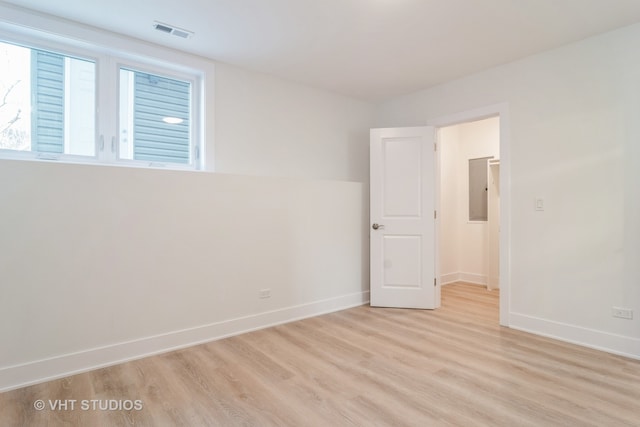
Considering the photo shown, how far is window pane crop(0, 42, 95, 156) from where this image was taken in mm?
2441

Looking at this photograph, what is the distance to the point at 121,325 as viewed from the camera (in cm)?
257

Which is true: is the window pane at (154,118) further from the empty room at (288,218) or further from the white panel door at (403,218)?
the white panel door at (403,218)

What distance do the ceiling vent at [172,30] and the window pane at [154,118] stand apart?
48 cm

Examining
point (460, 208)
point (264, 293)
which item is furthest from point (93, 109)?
point (460, 208)

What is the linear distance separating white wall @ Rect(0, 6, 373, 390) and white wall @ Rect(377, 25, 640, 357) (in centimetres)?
178

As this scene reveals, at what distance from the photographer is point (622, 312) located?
265 centimetres

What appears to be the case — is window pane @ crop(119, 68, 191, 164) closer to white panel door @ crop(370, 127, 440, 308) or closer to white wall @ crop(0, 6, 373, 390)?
white wall @ crop(0, 6, 373, 390)

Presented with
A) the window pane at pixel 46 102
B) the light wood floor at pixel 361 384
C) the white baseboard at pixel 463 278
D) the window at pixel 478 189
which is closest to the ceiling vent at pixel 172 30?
the window pane at pixel 46 102

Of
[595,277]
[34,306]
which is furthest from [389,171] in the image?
[34,306]

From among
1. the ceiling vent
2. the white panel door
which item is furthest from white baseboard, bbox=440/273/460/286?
the ceiling vent

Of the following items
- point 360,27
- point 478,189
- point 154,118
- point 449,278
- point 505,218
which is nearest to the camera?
point 360,27

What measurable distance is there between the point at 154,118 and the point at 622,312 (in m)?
4.23

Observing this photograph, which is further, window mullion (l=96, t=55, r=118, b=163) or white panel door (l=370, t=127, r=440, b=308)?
white panel door (l=370, t=127, r=440, b=308)

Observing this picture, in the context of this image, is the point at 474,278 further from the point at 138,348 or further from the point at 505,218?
the point at 138,348
